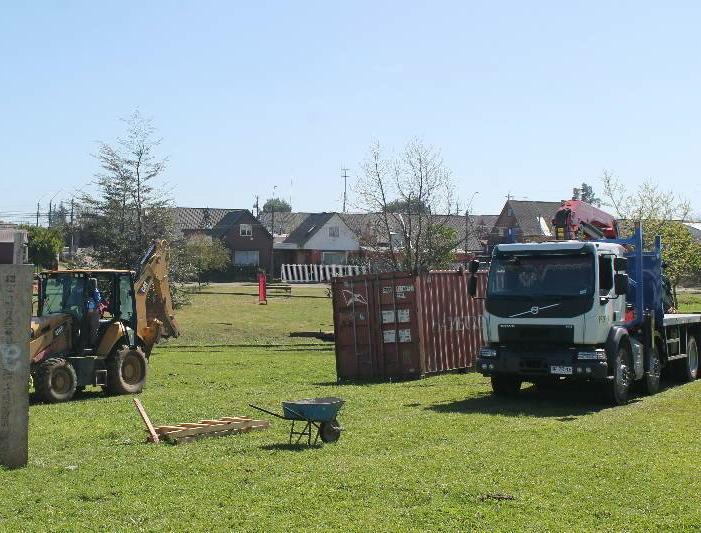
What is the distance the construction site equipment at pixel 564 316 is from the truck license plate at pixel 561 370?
0.5 inches

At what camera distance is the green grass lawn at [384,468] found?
8977mm

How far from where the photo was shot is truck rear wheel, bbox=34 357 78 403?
1838 centimetres

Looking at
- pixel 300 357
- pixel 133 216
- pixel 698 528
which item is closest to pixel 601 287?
pixel 698 528

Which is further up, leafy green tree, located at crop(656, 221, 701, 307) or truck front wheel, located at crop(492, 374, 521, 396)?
leafy green tree, located at crop(656, 221, 701, 307)

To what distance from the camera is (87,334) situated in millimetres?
19656

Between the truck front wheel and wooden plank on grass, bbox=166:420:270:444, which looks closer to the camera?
wooden plank on grass, bbox=166:420:270:444

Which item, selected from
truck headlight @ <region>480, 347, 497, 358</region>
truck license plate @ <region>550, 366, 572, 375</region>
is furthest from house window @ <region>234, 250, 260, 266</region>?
truck license plate @ <region>550, 366, 572, 375</region>

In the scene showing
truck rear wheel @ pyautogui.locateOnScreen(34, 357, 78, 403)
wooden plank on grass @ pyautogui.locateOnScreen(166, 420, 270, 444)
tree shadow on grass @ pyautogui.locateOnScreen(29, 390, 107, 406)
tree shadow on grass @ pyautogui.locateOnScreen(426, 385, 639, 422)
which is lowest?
tree shadow on grass @ pyautogui.locateOnScreen(426, 385, 639, 422)

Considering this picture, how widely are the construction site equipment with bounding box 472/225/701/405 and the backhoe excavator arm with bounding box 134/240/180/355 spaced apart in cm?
762

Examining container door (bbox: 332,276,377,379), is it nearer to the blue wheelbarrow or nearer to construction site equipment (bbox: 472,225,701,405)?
construction site equipment (bbox: 472,225,701,405)

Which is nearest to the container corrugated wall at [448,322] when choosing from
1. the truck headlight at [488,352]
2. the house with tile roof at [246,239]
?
the truck headlight at [488,352]

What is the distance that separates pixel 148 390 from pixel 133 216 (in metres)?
22.4

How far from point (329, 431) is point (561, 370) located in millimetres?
5366

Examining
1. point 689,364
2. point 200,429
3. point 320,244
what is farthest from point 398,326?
point 320,244
